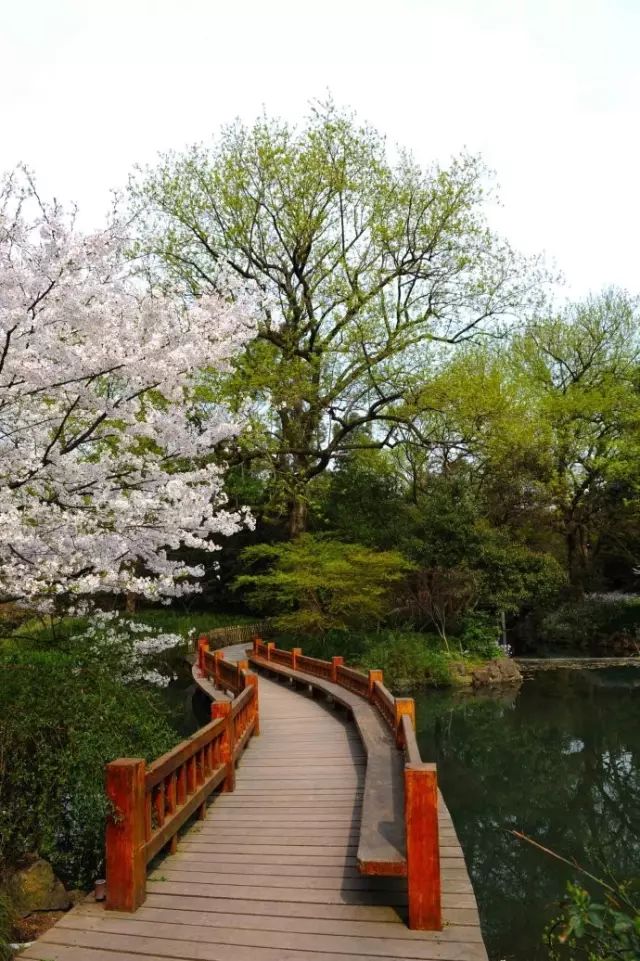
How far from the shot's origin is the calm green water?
6975mm

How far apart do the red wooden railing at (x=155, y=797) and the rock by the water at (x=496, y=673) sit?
12735 millimetres

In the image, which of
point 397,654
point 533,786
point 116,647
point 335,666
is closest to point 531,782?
point 533,786

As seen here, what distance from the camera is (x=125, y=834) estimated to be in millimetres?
4074

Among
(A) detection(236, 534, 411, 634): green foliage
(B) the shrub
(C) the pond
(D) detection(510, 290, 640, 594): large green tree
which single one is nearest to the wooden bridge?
(C) the pond

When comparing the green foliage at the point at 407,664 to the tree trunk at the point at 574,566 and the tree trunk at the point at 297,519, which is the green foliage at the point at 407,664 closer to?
the tree trunk at the point at 297,519

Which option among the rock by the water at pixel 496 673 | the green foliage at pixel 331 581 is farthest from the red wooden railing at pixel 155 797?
the rock by the water at pixel 496 673

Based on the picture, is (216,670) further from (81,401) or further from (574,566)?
(574,566)

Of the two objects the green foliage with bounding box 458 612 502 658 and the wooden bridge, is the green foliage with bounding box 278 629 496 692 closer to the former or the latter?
the green foliage with bounding box 458 612 502 658

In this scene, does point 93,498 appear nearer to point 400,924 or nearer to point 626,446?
point 400,924

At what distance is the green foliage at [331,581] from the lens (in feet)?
58.9

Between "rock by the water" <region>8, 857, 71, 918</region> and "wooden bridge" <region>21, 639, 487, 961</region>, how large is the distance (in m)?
0.79

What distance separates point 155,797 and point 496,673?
1529 cm

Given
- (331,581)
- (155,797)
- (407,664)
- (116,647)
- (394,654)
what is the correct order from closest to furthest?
(155,797), (116,647), (331,581), (407,664), (394,654)

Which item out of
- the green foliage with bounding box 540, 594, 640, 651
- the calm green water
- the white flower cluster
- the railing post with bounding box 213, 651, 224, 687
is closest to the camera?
the calm green water
